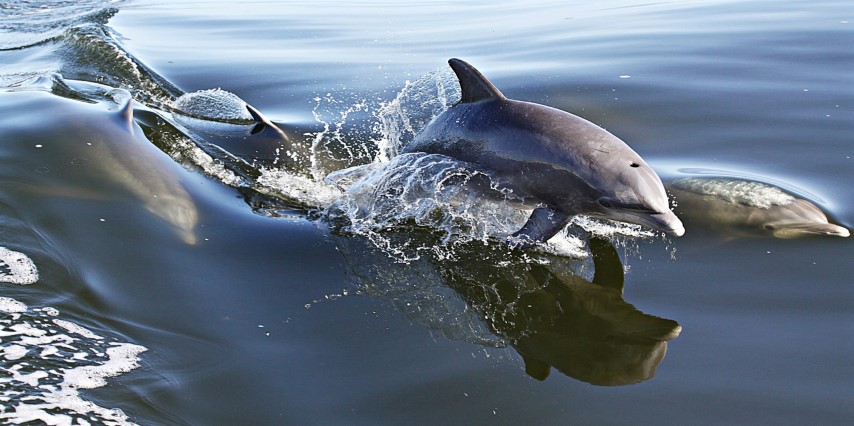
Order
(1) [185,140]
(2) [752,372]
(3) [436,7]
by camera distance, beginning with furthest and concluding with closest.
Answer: (3) [436,7] → (1) [185,140] → (2) [752,372]

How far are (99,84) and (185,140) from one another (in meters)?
3.81

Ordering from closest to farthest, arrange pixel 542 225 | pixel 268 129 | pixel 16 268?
pixel 16 268
pixel 542 225
pixel 268 129

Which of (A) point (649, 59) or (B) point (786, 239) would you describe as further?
(A) point (649, 59)

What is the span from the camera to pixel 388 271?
6195 mm

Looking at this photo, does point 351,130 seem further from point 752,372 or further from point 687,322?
point 752,372

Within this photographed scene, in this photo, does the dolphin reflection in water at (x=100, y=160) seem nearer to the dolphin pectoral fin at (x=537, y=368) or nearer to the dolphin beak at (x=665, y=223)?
the dolphin pectoral fin at (x=537, y=368)

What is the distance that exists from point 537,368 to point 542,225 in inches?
77.0

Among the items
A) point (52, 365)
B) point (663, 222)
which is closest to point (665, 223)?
point (663, 222)

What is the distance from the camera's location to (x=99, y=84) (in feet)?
40.5

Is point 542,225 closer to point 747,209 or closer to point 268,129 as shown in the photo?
point 747,209

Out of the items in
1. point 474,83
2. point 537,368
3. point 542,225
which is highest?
point 474,83

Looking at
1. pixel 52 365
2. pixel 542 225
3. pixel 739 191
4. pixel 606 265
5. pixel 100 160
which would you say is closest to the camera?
pixel 52 365

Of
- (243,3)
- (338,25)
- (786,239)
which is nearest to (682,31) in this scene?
(338,25)

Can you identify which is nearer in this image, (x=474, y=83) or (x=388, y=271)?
(x=388, y=271)
